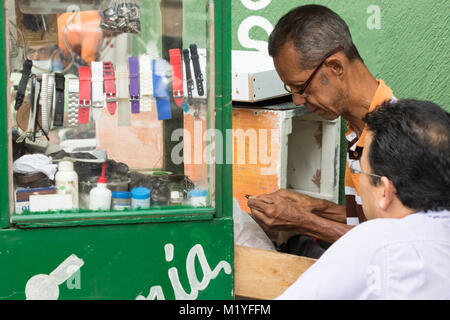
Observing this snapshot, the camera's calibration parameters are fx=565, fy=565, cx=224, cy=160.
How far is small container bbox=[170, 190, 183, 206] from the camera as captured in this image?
2.17 metres

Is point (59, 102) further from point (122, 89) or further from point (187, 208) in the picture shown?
point (187, 208)

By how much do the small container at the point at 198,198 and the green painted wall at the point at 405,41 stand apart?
63.8 inches

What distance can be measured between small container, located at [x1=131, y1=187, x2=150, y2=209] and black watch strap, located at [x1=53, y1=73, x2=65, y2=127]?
0.37 m

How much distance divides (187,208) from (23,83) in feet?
2.45

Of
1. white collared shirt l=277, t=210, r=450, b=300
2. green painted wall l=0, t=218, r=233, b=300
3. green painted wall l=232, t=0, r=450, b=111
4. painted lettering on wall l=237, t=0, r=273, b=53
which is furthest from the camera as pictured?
painted lettering on wall l=237, t=0, r=273, b=53

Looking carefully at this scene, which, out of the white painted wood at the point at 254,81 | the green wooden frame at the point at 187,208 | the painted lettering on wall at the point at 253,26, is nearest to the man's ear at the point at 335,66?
the white painted wood at the point at 254,81

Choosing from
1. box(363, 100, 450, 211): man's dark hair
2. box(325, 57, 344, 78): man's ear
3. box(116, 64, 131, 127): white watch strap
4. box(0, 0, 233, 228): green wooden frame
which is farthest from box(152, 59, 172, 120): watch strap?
box(363, 100, 450, 211): man's dark hair

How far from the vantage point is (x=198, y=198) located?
219 cm

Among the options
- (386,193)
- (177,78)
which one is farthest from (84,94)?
(386,193)

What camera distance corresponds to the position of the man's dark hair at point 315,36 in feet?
7.82

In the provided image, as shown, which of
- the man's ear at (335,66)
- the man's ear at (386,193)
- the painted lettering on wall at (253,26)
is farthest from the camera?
the painted lettering on wall at (253,26)

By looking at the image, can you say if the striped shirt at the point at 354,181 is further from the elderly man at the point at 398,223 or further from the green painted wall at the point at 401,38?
the elderly man at the point at 398,223

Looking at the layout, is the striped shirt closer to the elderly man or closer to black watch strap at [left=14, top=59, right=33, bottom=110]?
the elderly man
